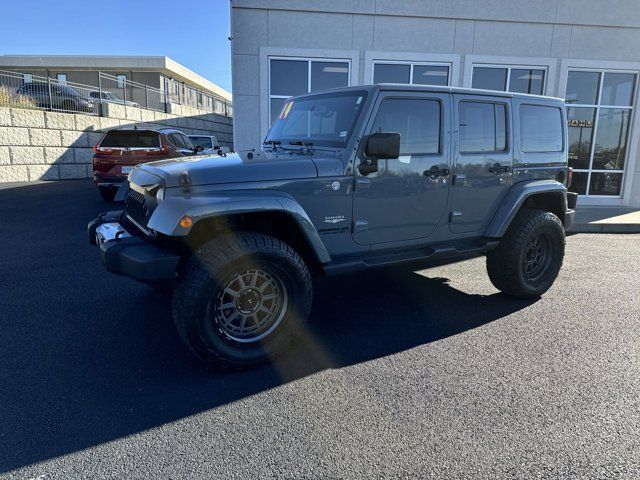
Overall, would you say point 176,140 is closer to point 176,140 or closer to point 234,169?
point 176,140

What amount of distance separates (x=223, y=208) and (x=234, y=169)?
0.38 meters

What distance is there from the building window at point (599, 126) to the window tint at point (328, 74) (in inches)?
A: 227

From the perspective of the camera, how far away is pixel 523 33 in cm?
1112

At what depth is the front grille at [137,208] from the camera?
11.8 ft

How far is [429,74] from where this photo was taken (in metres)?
11.1

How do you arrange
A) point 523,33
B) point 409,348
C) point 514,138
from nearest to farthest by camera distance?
1. point 409,348
2. point 514,138
3. point 523,33

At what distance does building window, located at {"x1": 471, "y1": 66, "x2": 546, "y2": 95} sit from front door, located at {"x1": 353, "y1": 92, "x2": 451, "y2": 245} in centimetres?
817

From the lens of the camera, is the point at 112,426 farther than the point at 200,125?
No

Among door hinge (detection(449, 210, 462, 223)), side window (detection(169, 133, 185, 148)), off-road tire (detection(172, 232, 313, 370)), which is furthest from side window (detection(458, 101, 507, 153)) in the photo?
side window (detection(169, 133, 185, 148))

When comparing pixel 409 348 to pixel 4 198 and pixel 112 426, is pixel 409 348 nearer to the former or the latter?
pixel 112 426

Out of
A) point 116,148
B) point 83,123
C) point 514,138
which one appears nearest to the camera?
point 514,138

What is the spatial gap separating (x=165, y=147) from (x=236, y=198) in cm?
832

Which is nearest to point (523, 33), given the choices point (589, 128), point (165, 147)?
point (589, 128)

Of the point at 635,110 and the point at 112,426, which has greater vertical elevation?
the point at 635,110
